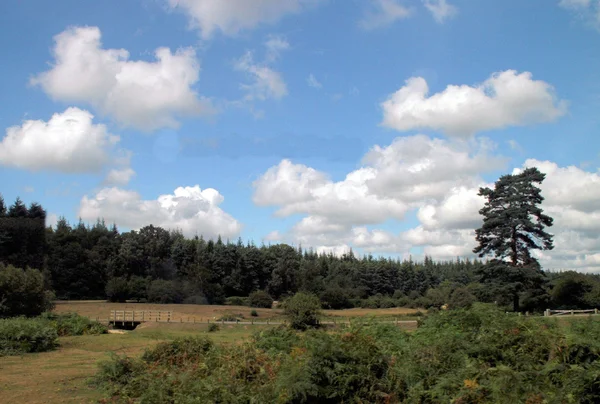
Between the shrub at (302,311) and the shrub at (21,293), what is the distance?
67.0ft

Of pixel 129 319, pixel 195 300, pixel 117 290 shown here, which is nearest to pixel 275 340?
pixel 129 319

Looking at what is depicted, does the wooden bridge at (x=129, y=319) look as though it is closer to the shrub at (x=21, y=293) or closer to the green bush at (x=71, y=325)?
the shrub at (x=21, y=293)

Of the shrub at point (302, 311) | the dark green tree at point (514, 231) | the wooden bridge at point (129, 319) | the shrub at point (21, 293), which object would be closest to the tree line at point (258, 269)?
the dark green tree at point (514, 231)

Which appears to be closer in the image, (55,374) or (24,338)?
(55,374)

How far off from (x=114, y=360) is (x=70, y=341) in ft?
54.2

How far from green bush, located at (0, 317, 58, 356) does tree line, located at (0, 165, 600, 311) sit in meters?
34.8

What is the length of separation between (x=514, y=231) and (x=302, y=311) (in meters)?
22.0

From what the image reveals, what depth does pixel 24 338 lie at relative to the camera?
22750mm

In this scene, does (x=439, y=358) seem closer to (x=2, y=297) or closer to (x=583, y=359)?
(x=583, y=359)

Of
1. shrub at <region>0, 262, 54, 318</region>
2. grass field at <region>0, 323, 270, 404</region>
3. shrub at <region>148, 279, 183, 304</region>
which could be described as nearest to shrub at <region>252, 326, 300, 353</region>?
grass field at <region>0, 323, 270, 404</region>

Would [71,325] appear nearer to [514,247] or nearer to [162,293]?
[514,247]

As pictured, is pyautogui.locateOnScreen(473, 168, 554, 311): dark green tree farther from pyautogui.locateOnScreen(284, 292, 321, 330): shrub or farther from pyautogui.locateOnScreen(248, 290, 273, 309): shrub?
pyautogui.locateOnScreen(248, 290, 273, 309): shrub

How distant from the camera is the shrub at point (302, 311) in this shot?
3438 cm

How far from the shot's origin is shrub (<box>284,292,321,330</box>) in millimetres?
34375
